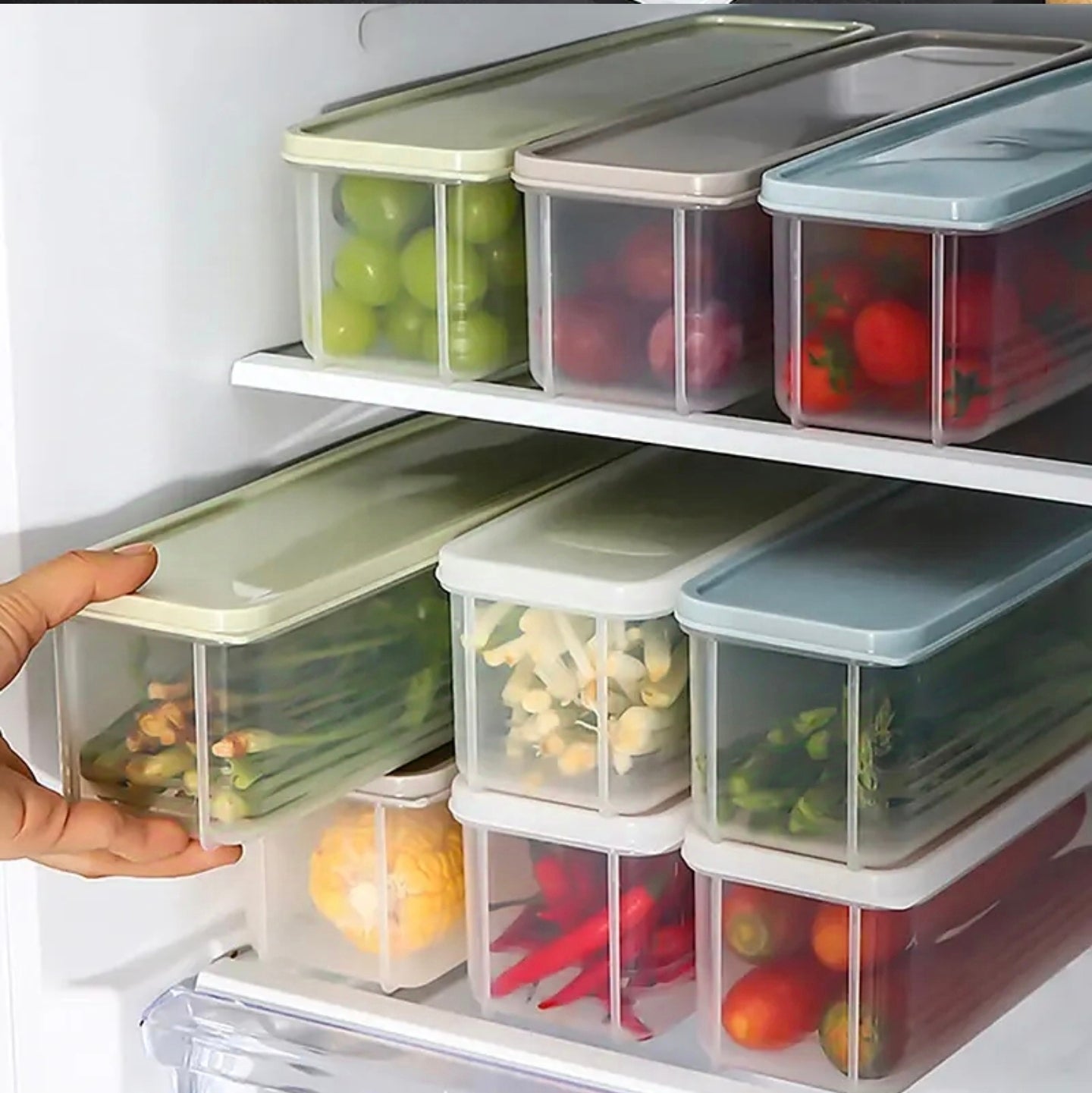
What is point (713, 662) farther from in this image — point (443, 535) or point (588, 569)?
point (443, 535)

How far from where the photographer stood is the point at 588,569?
106cm

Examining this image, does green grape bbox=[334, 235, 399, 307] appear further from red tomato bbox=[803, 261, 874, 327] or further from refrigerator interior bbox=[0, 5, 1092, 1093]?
red tomato bbox=[803, 261, 874, 327]

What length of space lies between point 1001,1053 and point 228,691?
0.44 m

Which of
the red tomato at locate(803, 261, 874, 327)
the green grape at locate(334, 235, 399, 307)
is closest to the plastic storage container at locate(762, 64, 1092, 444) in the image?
the red tomato at locate(803, 261, 874, 327)

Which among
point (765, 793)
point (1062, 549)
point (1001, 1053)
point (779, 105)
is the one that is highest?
point (779, 105)

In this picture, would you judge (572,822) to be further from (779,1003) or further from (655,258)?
(655,258)

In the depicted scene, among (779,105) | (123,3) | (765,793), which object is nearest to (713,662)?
(765,793)

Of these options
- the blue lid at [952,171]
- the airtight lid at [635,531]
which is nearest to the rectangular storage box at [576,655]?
the airtight lid at [635,531]

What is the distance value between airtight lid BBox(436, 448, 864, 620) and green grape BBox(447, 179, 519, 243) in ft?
0.51

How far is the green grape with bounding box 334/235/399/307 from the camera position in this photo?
43.6 inches

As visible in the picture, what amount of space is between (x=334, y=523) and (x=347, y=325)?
0.11 m

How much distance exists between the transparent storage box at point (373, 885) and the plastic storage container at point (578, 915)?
0.04 meters

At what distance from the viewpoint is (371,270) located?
1107mm

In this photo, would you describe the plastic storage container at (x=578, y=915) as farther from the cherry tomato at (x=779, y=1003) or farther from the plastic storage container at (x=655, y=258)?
the plastic storage container at (x=655, y=258)
